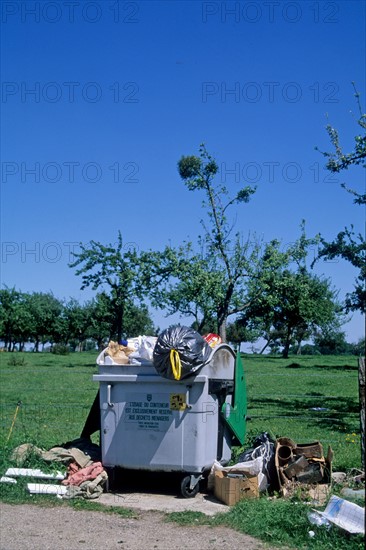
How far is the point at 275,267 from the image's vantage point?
1495 inches

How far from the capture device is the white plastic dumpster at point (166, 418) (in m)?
7.74

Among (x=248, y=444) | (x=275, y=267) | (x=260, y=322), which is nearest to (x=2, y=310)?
(x=260, y=322)

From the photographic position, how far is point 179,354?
7.57 m

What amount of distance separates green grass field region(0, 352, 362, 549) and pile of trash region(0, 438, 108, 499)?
221 millimetres

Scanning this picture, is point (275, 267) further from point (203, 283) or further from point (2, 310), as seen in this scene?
point (2, 310)

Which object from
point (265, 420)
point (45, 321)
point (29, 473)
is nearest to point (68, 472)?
point (29, 473)

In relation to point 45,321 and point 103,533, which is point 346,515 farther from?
point 45,321

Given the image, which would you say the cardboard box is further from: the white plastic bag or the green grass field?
the white plastic bag

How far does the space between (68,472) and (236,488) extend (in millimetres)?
2032

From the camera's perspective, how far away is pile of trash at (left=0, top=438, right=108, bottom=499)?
299 inches

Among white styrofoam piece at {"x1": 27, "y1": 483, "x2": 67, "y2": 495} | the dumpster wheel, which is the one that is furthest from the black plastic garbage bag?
white styrofoam piece at {"x1": 27, "y1": 483, "x2": 67, "y2": 495}

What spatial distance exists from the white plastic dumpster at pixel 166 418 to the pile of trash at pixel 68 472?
0.26m

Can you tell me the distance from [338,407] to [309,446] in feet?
30.8

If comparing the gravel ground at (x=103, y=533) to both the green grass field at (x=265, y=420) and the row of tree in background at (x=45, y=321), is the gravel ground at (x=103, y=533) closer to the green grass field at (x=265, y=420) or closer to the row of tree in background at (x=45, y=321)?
the green grass field at (x=265, y=420)
